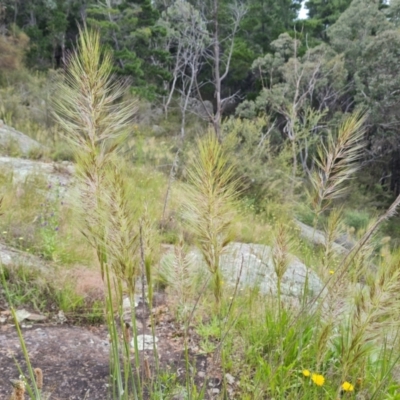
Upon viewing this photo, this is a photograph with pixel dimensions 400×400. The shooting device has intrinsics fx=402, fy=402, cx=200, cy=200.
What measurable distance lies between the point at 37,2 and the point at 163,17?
5.56 metres

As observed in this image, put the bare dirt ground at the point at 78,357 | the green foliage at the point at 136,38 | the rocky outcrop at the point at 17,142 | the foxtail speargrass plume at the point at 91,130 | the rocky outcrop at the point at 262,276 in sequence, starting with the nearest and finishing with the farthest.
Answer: the foxtail speargrass plume at the point at 91,130 < the bare dirt ground at the point at 78,357 < the rocky outcrop at the point at 262,276 < the rocky outcrop at the point at 17,142 < the green foliage at the point at 136,38

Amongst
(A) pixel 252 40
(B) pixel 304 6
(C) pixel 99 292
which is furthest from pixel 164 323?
(B) pixel 304 6

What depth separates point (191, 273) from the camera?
1.31 meters

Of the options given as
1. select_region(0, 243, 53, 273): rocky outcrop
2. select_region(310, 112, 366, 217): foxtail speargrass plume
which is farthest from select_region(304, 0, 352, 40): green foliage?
select_region(310, 112, 366, 217): foxtail speargrass plume

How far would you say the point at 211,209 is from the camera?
1036 mm

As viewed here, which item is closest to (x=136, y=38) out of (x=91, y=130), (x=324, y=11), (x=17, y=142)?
(x=17, y=142)

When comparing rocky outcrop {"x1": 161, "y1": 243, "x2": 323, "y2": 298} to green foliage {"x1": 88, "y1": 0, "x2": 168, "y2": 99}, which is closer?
rocky outcrop {"x1": 161, "y1": 243, "x2": 323, "y2": 298}

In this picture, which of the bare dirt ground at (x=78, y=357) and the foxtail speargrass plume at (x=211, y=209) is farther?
the bare dirt ground at (x=78, y=357)

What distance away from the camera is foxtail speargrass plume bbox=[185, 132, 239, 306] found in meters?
1.01

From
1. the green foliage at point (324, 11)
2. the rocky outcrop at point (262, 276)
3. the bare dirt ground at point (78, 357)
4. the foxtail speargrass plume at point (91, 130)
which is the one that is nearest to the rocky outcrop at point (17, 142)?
the rocky outcrop at point (262, 276)

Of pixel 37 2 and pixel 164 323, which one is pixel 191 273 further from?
pixel 37 2

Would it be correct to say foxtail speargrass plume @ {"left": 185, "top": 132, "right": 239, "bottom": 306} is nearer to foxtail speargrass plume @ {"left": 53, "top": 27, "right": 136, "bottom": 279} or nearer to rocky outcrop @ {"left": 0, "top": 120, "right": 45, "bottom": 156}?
foxtail speargrass plume @ {"left": 53, "top": 27, "right": 136, "bottom": 279}

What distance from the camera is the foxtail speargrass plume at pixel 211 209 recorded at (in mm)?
1014

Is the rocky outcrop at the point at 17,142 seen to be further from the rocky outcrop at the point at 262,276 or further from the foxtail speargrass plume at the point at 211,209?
the foxtail speargrass plume at the point at 211,209
